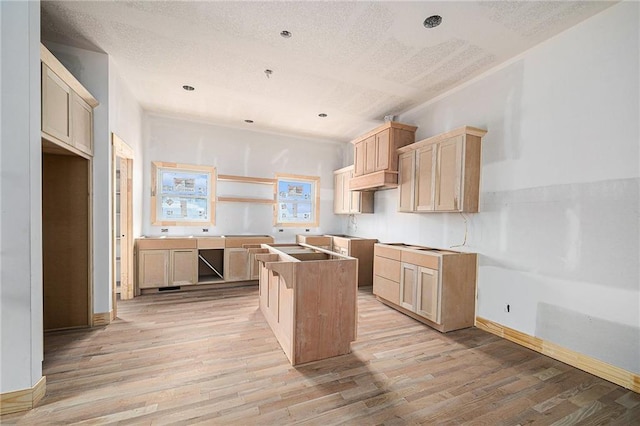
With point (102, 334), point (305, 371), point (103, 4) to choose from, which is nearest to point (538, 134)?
point (305, 371)

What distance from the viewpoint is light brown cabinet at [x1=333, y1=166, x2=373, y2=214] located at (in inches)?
202

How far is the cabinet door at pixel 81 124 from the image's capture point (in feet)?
8.12

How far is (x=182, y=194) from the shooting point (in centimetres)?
483

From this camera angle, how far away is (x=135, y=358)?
2307 mm

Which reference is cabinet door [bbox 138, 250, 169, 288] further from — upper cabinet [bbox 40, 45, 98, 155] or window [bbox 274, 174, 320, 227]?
window [bbox 274, 174, 320, 227]

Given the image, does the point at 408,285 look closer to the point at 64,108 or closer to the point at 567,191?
the point at 567,191

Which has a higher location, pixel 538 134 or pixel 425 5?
pixel 425 5

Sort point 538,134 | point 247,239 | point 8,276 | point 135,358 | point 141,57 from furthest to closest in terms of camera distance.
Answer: point 247,239 < point 141,57 < point 538,134 < point 135,358 < point 8,276

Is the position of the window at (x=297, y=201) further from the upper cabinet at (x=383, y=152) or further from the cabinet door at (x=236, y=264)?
the upper cabinet at (x=383, y=152)

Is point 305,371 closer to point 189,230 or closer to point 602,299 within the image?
point 602,299

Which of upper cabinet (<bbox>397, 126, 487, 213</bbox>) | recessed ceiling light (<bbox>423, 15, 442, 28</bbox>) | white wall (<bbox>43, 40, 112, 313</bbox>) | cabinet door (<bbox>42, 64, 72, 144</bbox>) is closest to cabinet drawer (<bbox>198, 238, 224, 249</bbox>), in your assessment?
white wall (<bbox>43, 40, 112, 313</bbox>)

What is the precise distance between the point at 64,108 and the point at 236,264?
9.97ft

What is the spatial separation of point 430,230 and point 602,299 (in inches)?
73.4

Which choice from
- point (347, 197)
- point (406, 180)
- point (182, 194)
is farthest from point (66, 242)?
point (347, 197)
